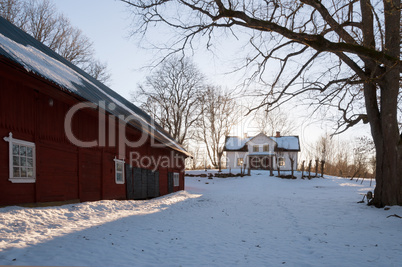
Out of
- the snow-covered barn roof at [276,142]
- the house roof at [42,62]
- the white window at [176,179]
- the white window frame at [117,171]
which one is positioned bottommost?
the white window at [176,179]

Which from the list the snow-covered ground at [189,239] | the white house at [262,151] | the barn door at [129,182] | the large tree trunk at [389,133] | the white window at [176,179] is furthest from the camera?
the white house at [262,151]

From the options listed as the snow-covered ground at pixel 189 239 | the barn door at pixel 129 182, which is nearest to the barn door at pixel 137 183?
the barn door at pixel 129 182

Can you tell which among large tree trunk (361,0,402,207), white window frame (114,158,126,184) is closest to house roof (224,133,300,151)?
large tree trunk (361,0,402,207)

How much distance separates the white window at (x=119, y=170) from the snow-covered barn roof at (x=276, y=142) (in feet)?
115

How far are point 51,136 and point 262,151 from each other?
Result: 40.5 m

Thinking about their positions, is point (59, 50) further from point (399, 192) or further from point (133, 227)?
point (399, 192)

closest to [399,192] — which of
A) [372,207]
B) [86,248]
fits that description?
[372,207]

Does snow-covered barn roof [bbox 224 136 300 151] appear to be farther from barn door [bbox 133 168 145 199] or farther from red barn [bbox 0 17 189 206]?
red barn [bbox 0 17 189 206]

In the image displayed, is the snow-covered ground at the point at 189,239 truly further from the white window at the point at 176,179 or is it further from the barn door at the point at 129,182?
the white window at the point at 176,179

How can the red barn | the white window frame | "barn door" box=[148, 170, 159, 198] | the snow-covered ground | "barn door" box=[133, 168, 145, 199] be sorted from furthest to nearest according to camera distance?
"barn door" box=[148, 170, 159, 198], "barn door" box=[133, 168, 145, 199], the white window frame, the red barn, the snow-covered ground

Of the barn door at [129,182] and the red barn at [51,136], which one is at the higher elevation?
the red barn at [51,136]

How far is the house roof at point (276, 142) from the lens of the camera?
153ft

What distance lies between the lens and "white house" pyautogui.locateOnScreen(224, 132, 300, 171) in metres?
45.8

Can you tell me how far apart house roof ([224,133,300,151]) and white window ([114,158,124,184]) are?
34.9 meters
